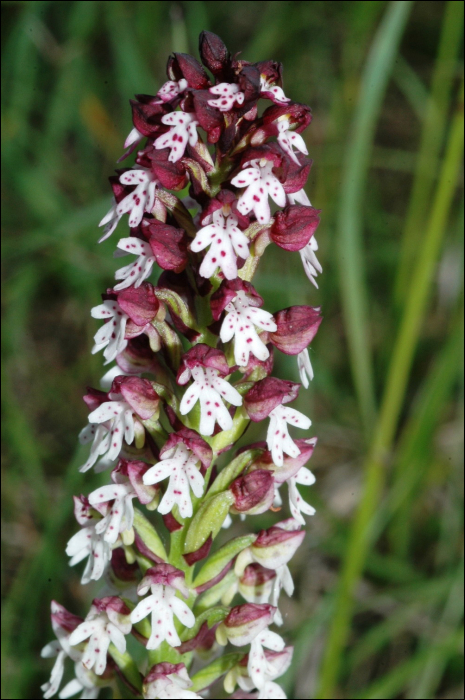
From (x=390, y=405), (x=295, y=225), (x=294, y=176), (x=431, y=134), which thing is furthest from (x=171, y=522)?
A: (x=431, y=134)

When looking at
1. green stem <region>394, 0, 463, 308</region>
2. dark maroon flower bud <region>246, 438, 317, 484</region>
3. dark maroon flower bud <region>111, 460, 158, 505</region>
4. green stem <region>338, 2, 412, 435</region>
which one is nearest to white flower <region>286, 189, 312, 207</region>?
dark maroon flower bud <region>246, 438, 317, 484</region>

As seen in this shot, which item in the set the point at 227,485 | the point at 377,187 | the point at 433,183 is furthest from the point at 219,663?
the point at 377,187

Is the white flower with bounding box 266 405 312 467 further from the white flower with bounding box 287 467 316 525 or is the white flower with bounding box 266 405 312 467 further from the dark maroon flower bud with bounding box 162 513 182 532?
the dark maroon flower bud with bounding box 162 513 182 532

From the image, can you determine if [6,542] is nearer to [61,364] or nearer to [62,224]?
[61,364]

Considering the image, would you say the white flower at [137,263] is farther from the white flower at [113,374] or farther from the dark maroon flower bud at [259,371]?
the dark maroon flower bud at [259,371]

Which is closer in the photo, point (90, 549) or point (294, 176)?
point (294, 176)

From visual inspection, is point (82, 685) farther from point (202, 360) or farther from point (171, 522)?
point (202, 360)

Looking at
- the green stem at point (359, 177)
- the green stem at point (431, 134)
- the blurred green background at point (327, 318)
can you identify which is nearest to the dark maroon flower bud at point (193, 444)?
the blurred green background at point (327, 318)
